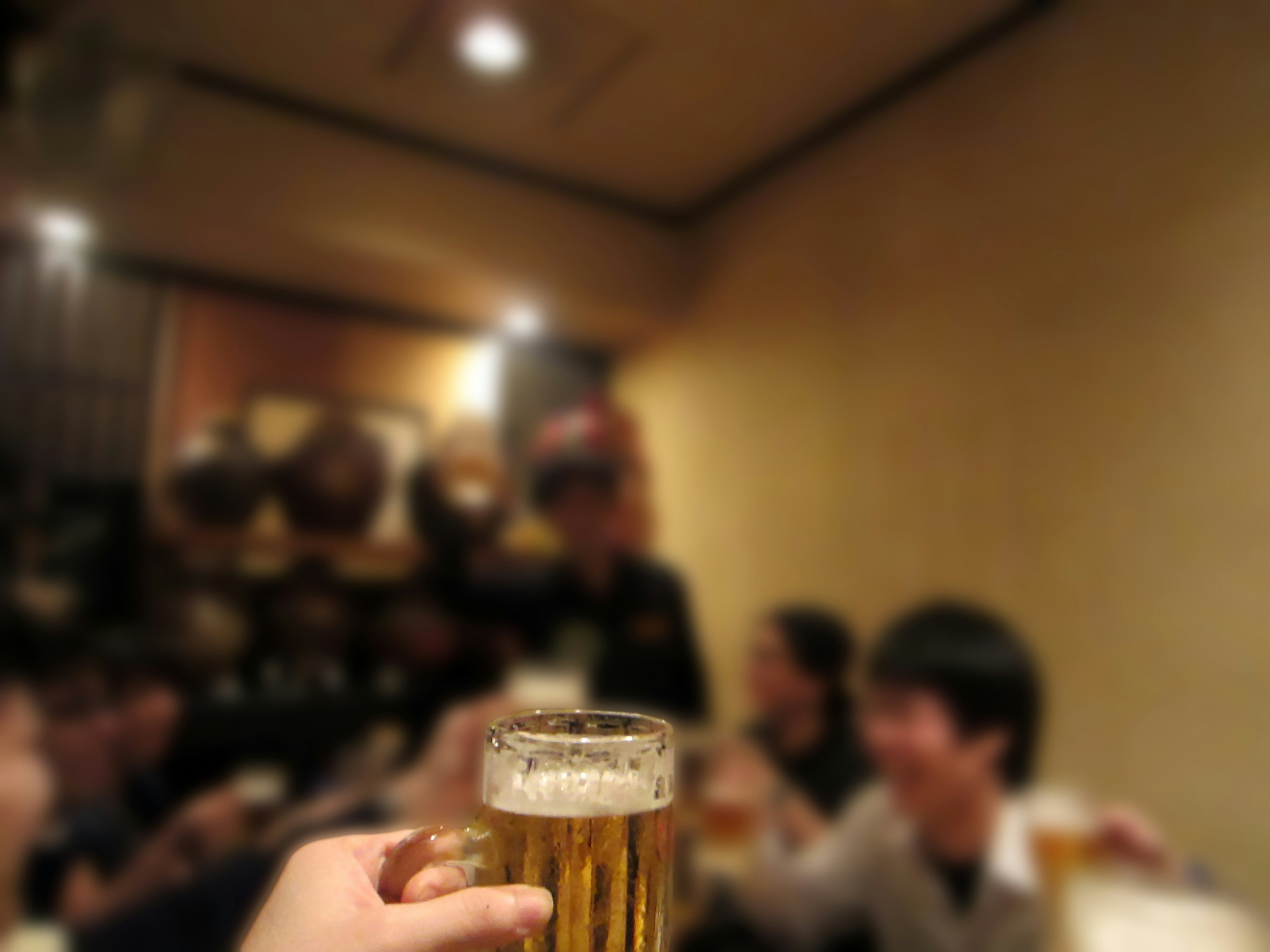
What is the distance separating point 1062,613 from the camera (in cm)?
86

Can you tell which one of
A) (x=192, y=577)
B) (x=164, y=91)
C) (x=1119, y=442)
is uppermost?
(x=164, y=91)

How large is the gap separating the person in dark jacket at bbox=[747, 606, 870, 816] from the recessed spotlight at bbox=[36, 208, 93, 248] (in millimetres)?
1196

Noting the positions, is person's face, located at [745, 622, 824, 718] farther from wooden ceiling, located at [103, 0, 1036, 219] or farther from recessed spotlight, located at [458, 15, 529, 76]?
recessed spotlight, located at [458, 15, 529, 76]

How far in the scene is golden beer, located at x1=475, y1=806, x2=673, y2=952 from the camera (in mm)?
278

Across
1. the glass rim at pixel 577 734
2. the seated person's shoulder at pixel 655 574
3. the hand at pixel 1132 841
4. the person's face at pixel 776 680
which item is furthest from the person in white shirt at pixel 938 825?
the glass rim at pixel 577 734

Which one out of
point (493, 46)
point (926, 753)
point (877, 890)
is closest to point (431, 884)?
point (926, 753)

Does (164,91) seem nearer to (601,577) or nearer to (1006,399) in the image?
(601,577)

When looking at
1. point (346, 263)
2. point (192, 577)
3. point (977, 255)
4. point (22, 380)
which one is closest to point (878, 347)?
point (977, 255)

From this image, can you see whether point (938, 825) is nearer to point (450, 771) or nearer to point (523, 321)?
point (450, 771)

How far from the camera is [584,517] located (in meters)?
1.32

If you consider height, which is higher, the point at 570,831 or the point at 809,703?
the point at 570,831

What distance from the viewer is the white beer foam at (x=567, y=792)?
0.28 m

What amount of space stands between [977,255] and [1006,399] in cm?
20

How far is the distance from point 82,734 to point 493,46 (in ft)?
3.83
